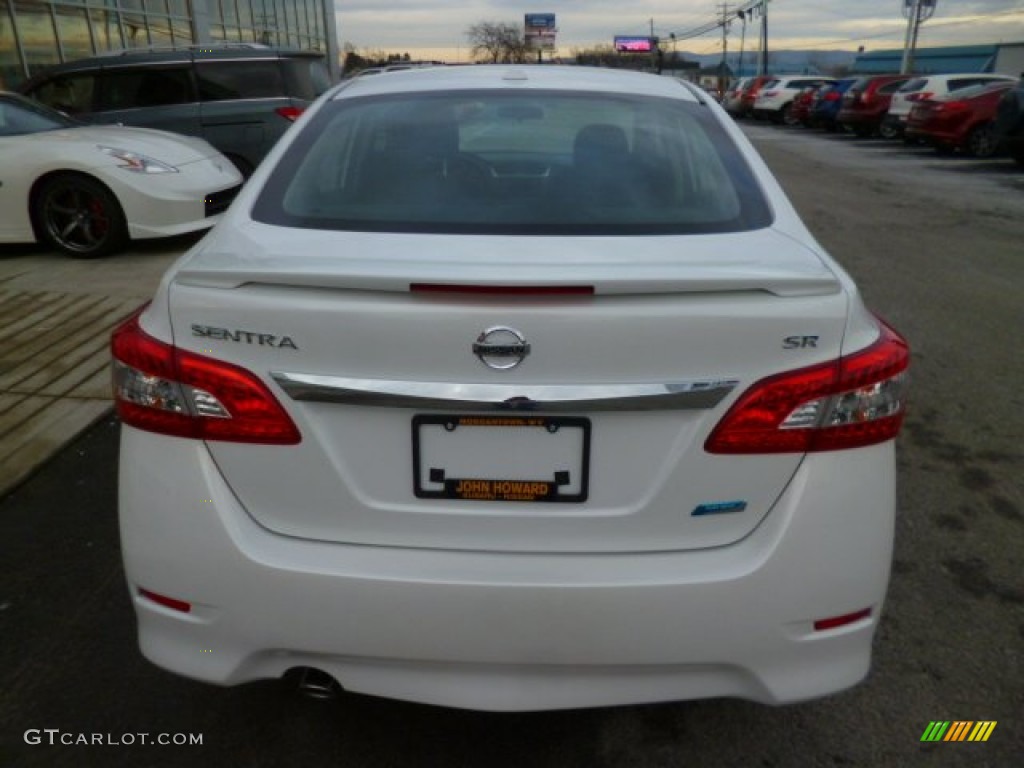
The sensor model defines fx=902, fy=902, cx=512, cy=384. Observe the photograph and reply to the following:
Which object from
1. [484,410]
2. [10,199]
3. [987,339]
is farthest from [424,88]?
[10,199]

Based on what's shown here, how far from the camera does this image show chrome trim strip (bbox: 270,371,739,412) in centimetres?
180

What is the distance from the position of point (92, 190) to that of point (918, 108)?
18.2 metres

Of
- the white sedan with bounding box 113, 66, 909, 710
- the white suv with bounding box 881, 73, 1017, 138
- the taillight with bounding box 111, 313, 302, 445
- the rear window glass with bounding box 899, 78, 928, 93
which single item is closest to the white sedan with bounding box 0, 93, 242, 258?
the taillight with bounding box 111, 313, 302, 445

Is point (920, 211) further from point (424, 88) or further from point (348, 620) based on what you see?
point (348, 620)

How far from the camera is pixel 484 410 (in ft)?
5.95

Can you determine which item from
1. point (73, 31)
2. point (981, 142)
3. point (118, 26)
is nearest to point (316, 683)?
point (73, 31)

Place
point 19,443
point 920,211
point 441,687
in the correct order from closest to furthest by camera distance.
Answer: point 441,687 → point 19,443 → point 920,211

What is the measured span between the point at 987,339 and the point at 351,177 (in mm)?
4853

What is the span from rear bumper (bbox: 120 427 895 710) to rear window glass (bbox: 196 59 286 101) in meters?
8.64

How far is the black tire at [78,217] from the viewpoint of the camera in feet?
24.3

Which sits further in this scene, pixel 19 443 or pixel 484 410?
pixel 19 443

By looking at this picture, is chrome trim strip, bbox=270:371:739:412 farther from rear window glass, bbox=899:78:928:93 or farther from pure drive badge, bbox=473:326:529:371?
rear window glass, bbox=899:78:928:93

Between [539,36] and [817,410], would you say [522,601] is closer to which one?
[817,410]

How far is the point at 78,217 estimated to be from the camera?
7.51 m
